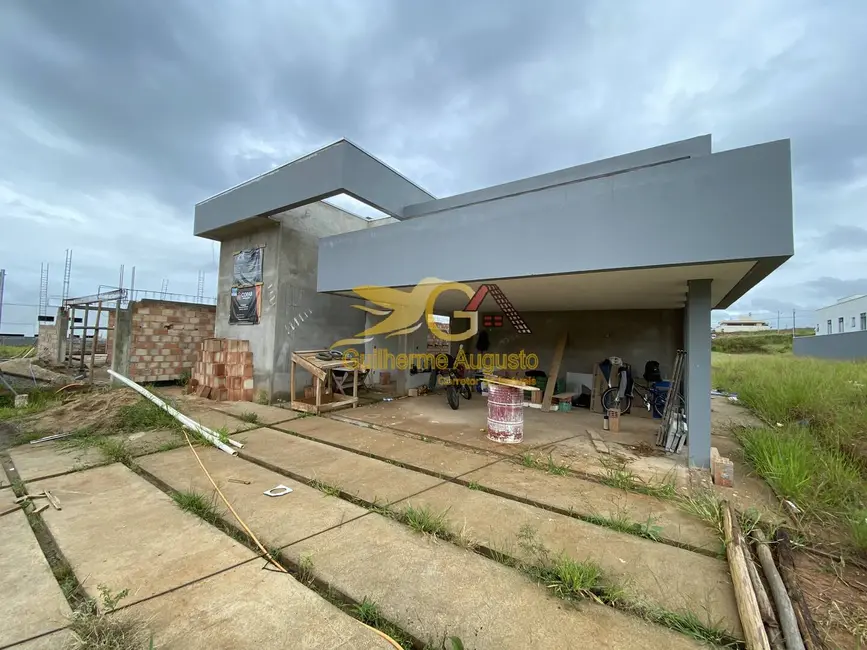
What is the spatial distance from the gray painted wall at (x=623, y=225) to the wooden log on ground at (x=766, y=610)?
7.71 feet

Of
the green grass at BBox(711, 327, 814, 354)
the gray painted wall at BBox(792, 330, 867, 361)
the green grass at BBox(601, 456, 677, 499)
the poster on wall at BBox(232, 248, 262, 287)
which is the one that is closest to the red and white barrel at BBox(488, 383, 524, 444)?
the green grass at BBox(601, 456, 677, 499)

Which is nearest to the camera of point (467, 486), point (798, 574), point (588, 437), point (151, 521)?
point (798, 574)

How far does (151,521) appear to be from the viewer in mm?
2641

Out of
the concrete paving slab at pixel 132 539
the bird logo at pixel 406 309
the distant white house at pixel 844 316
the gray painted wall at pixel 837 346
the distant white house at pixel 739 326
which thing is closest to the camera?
the concrete paving slab at pixel 132 539

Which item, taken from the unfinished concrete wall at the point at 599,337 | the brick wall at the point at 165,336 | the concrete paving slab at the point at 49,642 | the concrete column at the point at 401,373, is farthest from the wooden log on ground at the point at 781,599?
the brick wall at the point at 165,336

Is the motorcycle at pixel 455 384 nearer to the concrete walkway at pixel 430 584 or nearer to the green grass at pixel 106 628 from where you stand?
the concrete walkway at pixel 430 584

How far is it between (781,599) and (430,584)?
176 cm

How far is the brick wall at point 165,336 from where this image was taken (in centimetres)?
844

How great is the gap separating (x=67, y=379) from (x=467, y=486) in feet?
34.2

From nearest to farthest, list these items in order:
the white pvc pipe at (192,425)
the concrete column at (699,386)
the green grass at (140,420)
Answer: the concrete column at (699,386), the white pvc pipe at (192,425), the green grass at (140,420)

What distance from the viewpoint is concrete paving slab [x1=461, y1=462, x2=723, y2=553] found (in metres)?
2.62

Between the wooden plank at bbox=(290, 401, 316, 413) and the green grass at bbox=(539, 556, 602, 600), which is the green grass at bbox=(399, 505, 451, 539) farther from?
the wooden plank at bbox=(290, 401, 316, 413)

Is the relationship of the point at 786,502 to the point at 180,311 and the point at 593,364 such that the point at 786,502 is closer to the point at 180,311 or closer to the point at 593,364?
the point at 593,364

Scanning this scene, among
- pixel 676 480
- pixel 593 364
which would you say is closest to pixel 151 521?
pixel 676 480
